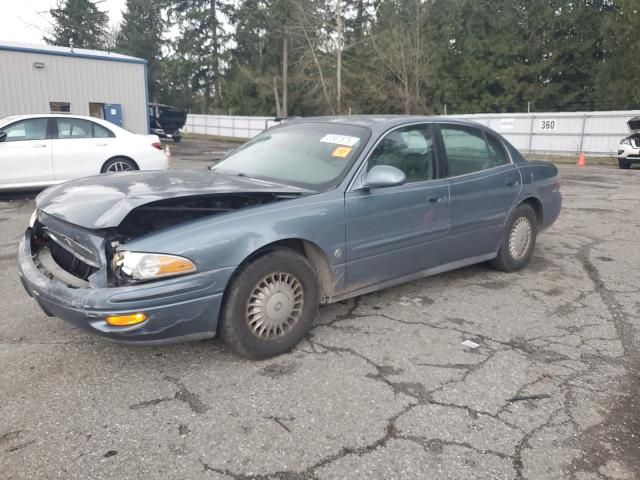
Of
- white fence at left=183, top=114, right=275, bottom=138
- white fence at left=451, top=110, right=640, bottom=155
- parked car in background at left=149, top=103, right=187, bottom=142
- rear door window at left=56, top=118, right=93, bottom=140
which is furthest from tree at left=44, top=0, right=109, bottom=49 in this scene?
rear door window at left=56, top=118, right=93, bottom=140

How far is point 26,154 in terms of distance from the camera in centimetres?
866

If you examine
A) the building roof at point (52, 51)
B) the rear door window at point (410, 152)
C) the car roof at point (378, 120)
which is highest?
the building roof at point (52, 51)

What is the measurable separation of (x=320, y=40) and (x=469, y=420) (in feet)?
122

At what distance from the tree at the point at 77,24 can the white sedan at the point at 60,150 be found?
48.4 m

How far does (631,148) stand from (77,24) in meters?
51.3

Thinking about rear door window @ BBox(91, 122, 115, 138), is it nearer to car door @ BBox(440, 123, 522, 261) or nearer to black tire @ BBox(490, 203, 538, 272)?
car door @ BBox(440, 123, 522, 261)

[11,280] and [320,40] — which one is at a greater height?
[320,40]

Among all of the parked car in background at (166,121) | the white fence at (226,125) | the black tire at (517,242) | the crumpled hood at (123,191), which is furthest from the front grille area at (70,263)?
the white fence at (226,125)

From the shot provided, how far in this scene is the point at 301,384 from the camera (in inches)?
121

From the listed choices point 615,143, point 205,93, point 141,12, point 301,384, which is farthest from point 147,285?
point 141,12

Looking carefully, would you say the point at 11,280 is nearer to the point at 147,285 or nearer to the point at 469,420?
the point at 147,285

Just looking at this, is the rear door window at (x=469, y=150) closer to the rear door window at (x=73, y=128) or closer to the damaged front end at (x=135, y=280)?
the damaged front end at (x=135, y=280)

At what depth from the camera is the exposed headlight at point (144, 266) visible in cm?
285

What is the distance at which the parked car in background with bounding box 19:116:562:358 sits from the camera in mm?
2916
